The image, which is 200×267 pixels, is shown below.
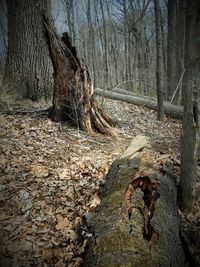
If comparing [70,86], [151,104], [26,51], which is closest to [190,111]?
[70,86]

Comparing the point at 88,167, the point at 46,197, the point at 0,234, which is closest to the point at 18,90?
the point at 88,167

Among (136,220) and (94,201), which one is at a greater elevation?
(136,220)

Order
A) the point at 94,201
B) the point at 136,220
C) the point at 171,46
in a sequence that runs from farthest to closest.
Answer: the point at 171,46, the point at 94,201, the point at 136,220

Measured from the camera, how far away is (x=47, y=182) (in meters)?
3.90

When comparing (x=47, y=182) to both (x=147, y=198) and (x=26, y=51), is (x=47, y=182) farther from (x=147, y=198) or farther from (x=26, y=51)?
(x=26, y=51)

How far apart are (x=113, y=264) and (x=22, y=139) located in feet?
10.6

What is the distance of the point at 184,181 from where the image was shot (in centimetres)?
360

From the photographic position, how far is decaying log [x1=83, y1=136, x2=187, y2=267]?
93.3 inches

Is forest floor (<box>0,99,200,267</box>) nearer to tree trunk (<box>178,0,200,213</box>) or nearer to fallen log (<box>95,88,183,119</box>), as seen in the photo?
tree trunk (<box>178,0,200,213</box>)

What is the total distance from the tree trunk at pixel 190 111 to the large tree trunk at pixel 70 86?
2650mm

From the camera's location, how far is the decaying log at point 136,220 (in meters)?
2.37

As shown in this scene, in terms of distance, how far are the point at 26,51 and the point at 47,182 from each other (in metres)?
3.90

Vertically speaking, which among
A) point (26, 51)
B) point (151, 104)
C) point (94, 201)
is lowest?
point (94, 201)

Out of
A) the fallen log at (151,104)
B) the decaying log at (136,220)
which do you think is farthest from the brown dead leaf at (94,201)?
the fallen log at (151,104)
